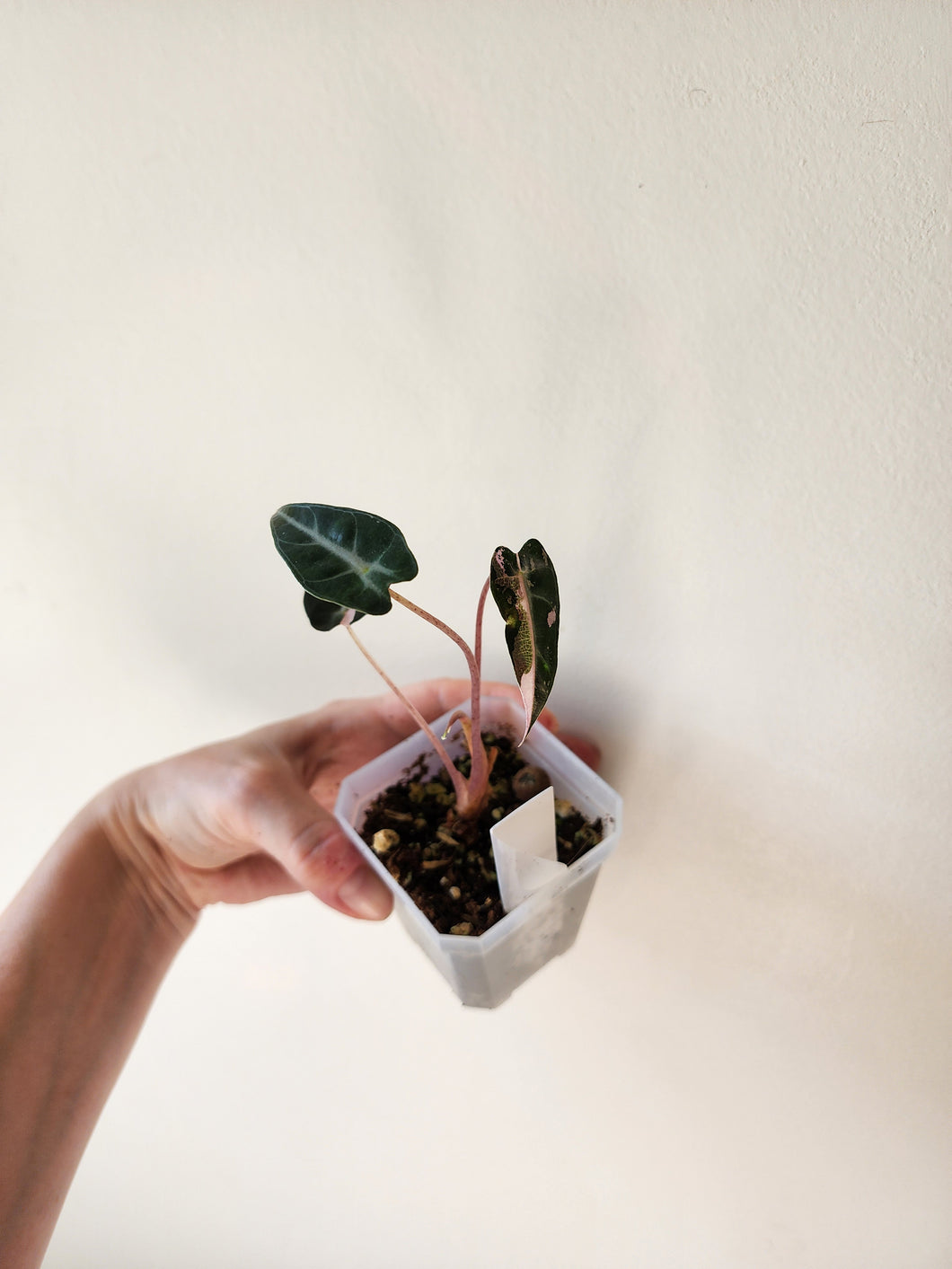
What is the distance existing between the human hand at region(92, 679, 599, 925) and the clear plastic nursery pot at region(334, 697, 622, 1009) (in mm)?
35

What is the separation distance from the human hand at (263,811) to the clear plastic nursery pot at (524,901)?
3 cm

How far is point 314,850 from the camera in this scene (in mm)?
685

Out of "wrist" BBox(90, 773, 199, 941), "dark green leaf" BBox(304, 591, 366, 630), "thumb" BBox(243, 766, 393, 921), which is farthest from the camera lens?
"wrist" BBox(90, 773, 199, 941)

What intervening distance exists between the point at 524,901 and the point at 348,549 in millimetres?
304

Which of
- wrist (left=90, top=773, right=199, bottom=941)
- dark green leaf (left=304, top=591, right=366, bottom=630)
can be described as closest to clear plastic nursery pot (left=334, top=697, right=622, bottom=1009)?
dark green leaf (left=304, top=591, right=366, bottom=630)

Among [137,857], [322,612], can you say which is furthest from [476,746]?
[137,857]

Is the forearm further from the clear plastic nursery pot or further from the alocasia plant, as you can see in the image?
the alocasia plant

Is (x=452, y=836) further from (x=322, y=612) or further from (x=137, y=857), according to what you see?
(x=137, y=857)

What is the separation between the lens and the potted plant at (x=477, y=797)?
0.46 m

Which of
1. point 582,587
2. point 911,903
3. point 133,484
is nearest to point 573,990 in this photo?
point 911,903

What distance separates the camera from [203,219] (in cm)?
58

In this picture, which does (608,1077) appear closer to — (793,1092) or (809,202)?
(793,1092)

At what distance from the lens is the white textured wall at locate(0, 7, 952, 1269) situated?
47 centimetres

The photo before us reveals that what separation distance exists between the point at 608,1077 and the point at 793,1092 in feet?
0.73
